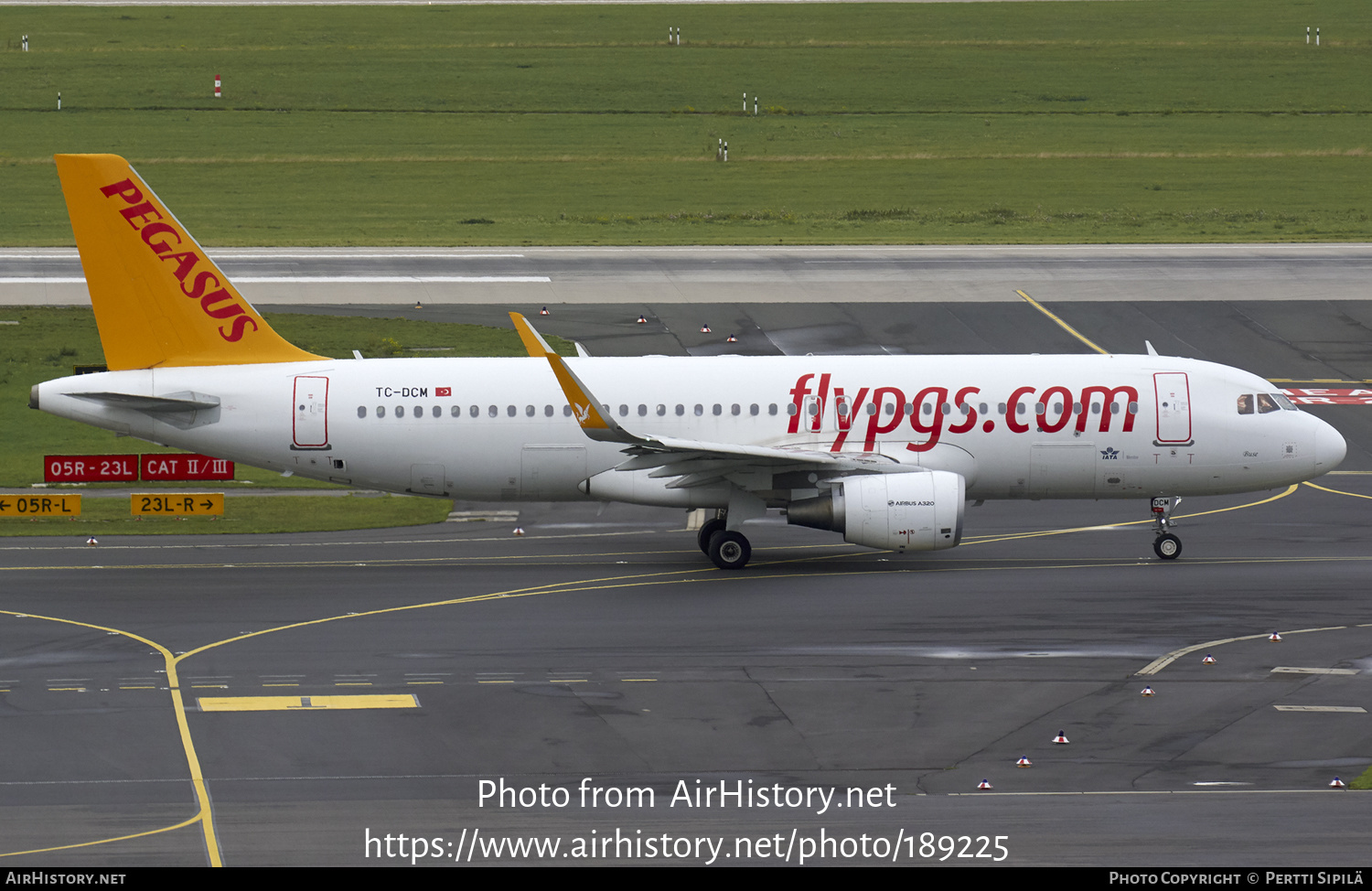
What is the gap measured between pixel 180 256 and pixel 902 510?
56.2ft

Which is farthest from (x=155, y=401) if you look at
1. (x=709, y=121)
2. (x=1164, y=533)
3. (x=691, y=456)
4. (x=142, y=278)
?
(x=709, y=121)

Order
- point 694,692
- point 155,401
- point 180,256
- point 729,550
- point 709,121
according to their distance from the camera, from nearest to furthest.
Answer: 1. point 694,692
2. point 155,401
3. point 729,550
4. point 180,256
5. point 709,121

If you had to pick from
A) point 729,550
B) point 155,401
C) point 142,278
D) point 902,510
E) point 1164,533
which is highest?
point 142,278

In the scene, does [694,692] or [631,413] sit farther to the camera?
[631,413]

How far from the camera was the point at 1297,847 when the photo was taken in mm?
21125

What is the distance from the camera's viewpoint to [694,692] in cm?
2900

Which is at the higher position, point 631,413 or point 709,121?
point 709,121

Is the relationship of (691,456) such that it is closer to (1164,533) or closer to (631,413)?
(631,413)

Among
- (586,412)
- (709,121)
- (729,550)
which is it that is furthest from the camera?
(709,121)

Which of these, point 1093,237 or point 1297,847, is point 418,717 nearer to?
point 1297,847

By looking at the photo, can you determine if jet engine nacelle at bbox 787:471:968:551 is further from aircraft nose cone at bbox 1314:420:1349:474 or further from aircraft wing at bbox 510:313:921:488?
aircraft nose cone at bbox 1314:420:1349:474

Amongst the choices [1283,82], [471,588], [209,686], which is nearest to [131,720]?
[209,686]

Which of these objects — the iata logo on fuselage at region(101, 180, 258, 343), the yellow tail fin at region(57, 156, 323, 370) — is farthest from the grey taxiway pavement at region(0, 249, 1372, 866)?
the iata logo on fuselage at region(101, 180, 258, 343)

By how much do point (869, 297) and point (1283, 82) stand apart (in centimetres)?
7805
